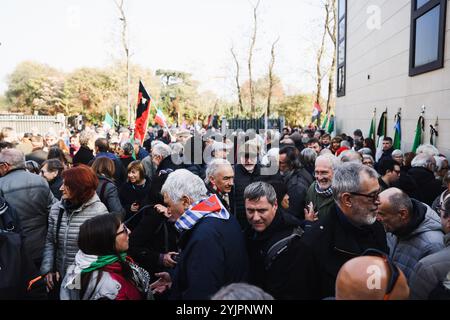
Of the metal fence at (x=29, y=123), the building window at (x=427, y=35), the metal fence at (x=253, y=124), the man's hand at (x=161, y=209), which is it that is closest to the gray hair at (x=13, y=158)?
the man's hand at (x=161, y=209)

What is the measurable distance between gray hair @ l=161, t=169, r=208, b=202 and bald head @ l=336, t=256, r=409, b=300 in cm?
123

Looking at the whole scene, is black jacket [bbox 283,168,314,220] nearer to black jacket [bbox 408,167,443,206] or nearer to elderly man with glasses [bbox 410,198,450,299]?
black jacket [bbox 408,167,443,206]

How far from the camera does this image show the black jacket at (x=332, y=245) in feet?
7.86

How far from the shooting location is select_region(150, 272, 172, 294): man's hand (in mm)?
2979

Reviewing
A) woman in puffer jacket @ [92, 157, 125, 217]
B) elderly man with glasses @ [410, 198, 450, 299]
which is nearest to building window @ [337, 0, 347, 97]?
woman in puffer jacket @ [92, 157, 125, 217]

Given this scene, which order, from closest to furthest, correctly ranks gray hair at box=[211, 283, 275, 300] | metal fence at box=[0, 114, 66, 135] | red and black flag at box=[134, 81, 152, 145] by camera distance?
1. gray hair at box=[211, 283, 275, 300]
2. red and black flag at box=[134, 81, 152, 145]
3. metal fence at box=[0, 114, 66, 135]

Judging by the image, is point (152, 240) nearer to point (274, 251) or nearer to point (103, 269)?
point (103, 269)

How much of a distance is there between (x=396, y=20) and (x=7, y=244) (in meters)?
11.8

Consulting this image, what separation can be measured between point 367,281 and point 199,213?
3.66 ft

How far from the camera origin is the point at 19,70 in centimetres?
4950

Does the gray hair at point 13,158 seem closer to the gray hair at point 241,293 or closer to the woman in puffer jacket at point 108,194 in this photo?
the woman in puffer jacket at point 108,194

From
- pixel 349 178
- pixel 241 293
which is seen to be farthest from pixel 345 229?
pixel 241 293
